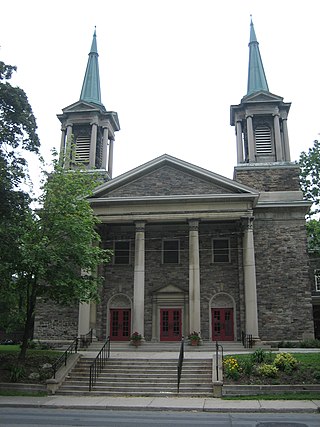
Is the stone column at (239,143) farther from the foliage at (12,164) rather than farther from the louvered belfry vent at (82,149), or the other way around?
the foliage at (12,164)

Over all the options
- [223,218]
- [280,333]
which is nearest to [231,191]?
[223,218]

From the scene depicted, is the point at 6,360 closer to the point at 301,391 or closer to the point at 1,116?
the point at 1,116

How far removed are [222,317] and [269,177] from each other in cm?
979

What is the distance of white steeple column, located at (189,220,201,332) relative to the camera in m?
25.6

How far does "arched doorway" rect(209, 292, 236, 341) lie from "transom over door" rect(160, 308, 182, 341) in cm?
204


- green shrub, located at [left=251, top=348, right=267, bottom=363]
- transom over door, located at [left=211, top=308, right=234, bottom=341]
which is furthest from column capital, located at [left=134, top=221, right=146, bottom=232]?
green shrub, located at [left=251, top=348, right=267, bottom=363]

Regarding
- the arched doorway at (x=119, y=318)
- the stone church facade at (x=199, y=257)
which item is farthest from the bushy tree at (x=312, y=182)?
the arched doorway at (x=119, y=318)

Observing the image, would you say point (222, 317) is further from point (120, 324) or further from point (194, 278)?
point (120, 324)

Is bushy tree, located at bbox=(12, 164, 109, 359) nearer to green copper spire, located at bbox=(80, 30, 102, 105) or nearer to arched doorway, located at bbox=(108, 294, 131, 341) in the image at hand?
arched doorway, located at bbox=(108, 294, 131, 341)

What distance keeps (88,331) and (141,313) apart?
3259 mm

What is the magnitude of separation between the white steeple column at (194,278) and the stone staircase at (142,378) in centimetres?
654

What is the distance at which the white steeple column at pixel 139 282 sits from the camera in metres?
26.1

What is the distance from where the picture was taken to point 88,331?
26.6 m

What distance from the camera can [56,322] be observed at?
93.1 ft
